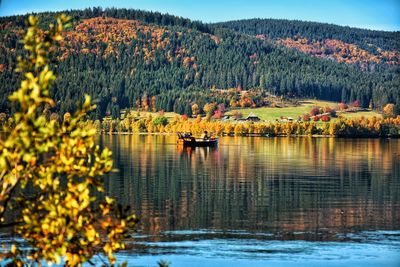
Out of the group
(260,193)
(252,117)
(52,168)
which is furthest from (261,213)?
(252,117)

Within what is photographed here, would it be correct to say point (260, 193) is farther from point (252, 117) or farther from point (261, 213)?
point (252, 117)

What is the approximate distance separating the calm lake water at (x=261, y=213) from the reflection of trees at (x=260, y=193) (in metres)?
0.05

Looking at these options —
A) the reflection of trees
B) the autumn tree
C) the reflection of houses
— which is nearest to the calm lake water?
the reflection of trees

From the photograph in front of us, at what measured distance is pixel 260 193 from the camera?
47469 mm

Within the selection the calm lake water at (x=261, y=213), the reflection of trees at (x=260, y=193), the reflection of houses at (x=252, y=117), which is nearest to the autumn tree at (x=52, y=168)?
the calm lake water at (x=261, y=213)

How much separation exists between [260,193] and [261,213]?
8.52 m

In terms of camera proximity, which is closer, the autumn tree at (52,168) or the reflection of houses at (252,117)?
the autumn tree at (52,168)

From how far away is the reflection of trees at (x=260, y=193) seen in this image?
35969 mm

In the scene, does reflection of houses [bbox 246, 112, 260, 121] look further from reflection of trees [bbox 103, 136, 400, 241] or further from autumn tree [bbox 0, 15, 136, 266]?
autumn tree [bbox 0, 15, 136, 266]

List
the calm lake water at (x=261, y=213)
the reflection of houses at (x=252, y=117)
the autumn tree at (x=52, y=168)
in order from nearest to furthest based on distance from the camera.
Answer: the autumn tree at (x=52, y=168)
the calm lake water at (x=261, y=213)
the reflection of houses at (x=252, y=117)

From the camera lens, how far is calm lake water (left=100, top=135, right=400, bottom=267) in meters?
28.2

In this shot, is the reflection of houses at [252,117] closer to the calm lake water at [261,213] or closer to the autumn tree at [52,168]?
the calm lake water at [261,213]

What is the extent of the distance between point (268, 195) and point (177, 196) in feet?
16.1

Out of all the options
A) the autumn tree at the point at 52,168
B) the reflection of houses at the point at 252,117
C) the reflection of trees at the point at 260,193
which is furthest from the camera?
the reflection of houses at the point at 252,117
